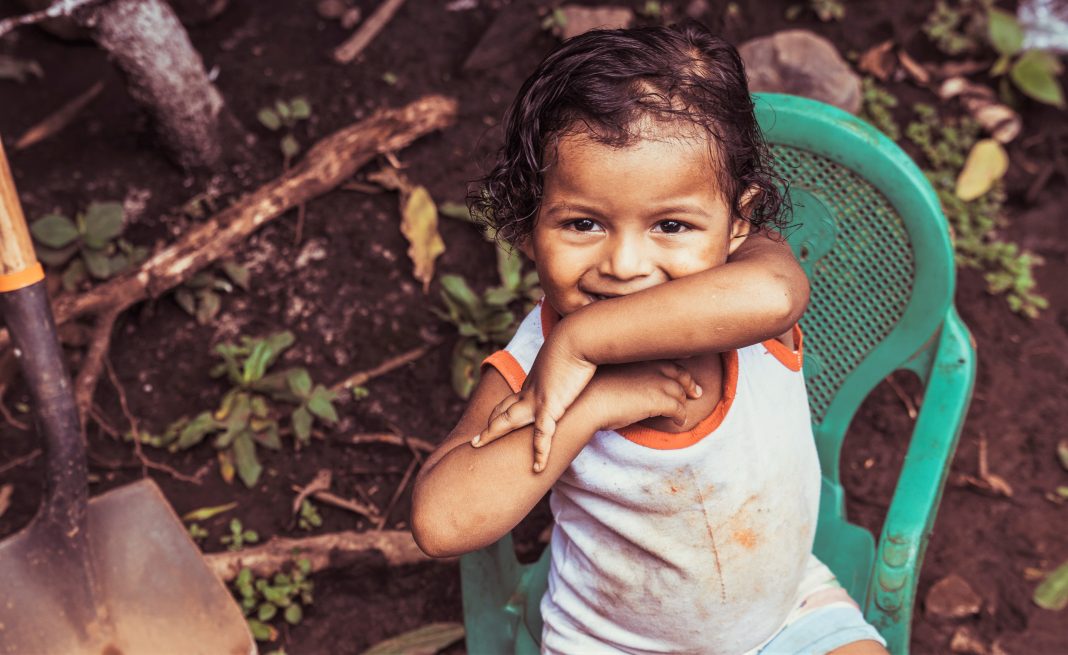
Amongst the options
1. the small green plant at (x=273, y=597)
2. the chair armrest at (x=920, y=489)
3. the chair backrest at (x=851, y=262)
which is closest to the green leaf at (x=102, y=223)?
the small green plant at (x=273, y=597)

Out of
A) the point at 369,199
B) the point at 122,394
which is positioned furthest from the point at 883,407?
the point at 122,394

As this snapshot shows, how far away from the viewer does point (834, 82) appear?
140 inches

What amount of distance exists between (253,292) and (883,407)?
193 centimetres

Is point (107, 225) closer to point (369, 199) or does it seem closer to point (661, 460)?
point (369, 199)

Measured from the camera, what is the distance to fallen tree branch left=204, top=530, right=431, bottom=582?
2.54 metres

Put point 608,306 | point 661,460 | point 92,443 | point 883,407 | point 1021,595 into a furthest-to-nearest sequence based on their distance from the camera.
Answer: point 883,407 < point 92,443 < point 1021,595 < point 661,460 < point 608,306

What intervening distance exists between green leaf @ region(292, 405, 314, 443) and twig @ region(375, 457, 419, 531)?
0.28m

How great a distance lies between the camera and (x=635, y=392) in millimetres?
1377

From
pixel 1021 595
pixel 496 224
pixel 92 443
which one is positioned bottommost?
pixel 1021 595

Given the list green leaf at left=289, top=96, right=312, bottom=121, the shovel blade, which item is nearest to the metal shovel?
the shovel blade

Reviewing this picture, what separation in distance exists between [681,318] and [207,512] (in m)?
1.81

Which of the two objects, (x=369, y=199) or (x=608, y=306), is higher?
(x=608, y=306)

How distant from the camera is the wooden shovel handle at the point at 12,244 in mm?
1955

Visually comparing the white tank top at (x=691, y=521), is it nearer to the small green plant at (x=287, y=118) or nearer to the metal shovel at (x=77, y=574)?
the metal shovel at (x=77, y=574)
